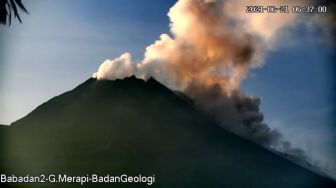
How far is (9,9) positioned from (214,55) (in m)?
2.93

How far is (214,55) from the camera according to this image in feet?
29.7

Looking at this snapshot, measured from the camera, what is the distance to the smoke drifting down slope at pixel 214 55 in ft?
29.2

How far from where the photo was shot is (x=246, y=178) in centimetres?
934

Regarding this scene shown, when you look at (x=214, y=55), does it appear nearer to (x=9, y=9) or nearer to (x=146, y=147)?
(x=146, y=147)

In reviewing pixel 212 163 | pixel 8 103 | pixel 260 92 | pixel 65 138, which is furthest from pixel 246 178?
pixel 8 103

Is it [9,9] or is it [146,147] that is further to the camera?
[146,147]

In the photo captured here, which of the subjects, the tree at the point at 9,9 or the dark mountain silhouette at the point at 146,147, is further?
the dark mountain silhouette at the point at 146,147

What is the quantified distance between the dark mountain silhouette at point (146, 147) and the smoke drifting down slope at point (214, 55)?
0.29m

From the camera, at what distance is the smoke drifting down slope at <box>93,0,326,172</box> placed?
8.89 meters

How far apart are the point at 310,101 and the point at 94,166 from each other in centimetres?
326

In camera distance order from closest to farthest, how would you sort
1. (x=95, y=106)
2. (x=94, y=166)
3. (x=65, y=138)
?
(x=94, y=166) → (x=65, y=138) → (x=95, y=106)

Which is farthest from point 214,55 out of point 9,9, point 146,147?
point 9,9

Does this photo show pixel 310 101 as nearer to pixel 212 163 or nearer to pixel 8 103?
pixel 212 163

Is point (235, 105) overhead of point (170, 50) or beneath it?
beneath
